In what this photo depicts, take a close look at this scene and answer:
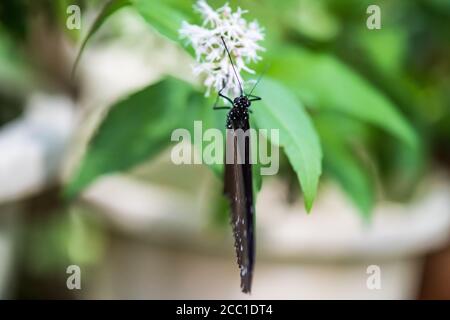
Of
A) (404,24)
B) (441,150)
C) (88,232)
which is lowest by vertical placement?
(88,232)

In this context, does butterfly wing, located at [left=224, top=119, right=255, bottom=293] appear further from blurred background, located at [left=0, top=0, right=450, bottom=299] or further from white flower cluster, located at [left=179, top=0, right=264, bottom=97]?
blurred background, located at [left=0, top=0, right=450, bottom=299]

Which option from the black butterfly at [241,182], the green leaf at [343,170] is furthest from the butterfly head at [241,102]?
the green leaf at [343,170]

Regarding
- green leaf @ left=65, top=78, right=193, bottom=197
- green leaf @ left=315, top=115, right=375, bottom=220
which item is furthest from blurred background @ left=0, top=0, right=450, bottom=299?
green leaf @ left=65, top=78, right=193, bottom=197

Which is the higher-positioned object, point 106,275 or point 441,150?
point 441,150
